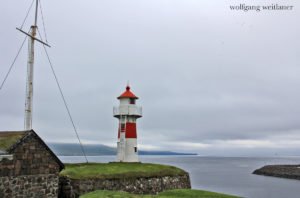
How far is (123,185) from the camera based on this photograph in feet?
90.3

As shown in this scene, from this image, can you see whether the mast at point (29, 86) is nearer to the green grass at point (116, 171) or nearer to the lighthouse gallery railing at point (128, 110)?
the green grass at point (116, 171)

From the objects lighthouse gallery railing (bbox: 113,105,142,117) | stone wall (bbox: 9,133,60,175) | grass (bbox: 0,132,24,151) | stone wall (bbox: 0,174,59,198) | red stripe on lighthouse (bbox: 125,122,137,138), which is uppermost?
lighthouse gallery railing (bbox: 113,105,142,117)

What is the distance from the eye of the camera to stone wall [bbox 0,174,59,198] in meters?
18.9

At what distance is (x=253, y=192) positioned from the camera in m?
57.5

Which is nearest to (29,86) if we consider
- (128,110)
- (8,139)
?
(8,139)

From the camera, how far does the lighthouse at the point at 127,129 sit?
118 feet

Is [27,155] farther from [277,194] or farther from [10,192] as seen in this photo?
[277,194]

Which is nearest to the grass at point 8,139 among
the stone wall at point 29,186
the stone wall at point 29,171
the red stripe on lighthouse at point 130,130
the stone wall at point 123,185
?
the stone wall at point 29,171

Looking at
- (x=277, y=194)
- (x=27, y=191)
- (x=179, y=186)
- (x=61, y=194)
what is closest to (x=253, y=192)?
(x=277, y=194)

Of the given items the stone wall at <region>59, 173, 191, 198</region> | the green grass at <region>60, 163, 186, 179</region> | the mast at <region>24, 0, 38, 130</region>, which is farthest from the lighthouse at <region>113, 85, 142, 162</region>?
the mast at <region>24, 0, 38, 130</region>

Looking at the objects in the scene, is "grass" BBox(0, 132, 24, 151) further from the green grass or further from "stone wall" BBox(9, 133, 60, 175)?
the green grass

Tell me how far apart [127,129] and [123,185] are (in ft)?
30.9

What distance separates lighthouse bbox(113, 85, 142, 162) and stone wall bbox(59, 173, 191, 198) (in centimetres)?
565

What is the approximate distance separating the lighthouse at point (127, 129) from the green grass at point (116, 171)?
12.0ft
